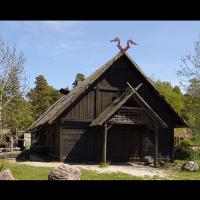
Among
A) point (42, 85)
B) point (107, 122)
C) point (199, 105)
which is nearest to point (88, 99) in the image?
point (107, 122)

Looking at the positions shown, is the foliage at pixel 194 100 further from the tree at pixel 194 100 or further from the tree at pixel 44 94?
the tree at pixel 44 94

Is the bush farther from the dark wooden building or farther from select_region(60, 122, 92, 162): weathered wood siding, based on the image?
select_region(60, 122, 92, 162): weathered wood siding

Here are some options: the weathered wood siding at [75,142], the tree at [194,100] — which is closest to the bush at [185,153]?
the tree at [194,100]

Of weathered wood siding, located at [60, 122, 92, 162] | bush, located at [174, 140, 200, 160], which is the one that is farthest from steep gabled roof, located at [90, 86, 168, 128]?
bush, located at [174, 140, 200, 160]

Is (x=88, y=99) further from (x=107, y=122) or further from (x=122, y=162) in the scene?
(x=122, y=162)

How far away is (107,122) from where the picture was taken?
76.7 feet

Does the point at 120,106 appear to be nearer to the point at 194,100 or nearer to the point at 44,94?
the point at 194,100

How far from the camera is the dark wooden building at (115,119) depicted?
24.2 m

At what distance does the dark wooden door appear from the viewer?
25734mm
